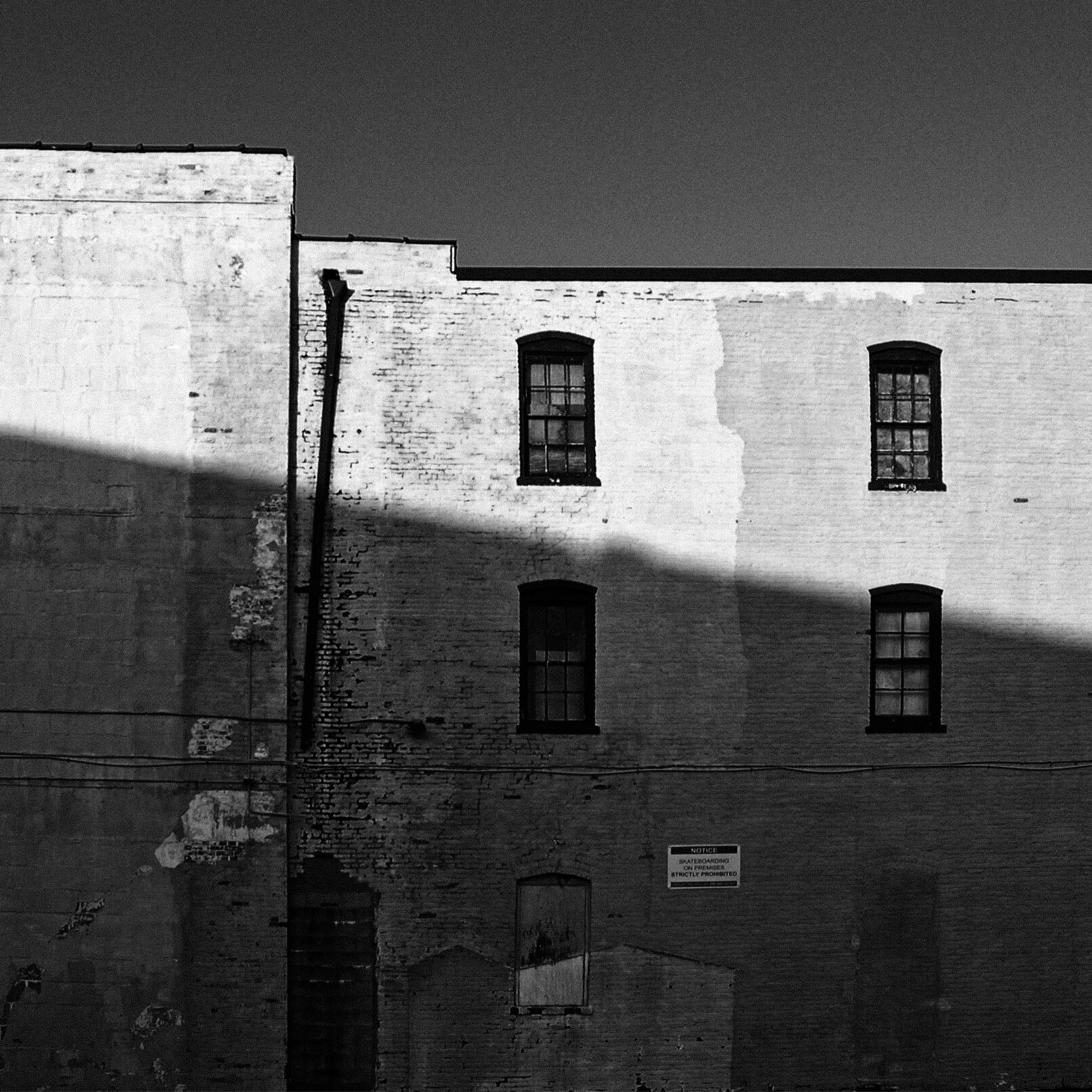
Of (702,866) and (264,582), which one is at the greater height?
(264,582)

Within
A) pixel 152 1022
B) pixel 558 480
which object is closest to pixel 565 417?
pixel 558 480

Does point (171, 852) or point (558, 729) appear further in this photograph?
point (558, 729)

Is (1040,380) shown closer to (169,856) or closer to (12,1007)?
(169,856)

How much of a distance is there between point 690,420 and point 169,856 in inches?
318

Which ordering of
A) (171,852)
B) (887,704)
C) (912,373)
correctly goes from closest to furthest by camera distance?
(171,852)
(887,704)
(912,373)

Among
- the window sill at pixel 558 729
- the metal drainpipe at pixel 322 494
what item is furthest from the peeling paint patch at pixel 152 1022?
the window sill at pixel 558 729

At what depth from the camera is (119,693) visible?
1477 centimetres

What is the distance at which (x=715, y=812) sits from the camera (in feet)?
49.9

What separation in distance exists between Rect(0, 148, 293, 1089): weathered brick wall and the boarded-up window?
2907 mm

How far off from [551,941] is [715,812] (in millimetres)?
2494

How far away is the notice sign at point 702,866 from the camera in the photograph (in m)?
15.1

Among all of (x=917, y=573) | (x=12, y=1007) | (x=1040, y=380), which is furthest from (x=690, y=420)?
(x=12, y=1007)

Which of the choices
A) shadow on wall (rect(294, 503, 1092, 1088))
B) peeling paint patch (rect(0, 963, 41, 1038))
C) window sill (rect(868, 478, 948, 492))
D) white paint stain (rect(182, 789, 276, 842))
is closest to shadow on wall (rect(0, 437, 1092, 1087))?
shadow on wall (rect(294, 503, 1092, 1088))

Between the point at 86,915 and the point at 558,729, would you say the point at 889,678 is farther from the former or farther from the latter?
the point at 86,915
